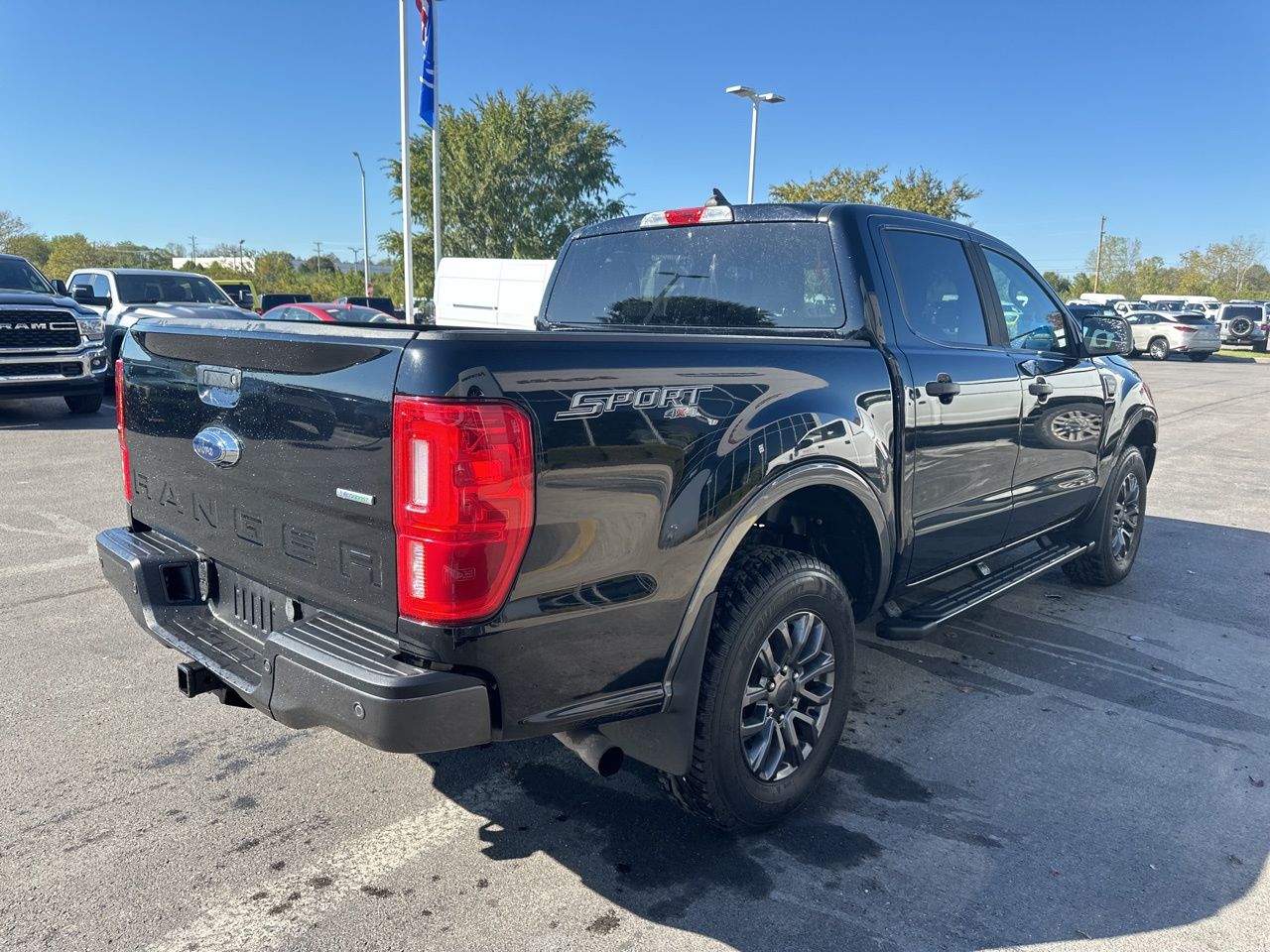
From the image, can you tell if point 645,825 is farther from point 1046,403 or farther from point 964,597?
point 1046,403

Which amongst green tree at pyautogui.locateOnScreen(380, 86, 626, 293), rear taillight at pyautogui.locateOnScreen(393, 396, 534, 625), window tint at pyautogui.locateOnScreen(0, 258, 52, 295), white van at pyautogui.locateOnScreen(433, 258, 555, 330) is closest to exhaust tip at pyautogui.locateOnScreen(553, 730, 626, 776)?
rear taillight at pyautogui.locateOnScreen(393, 396, 534, 625)

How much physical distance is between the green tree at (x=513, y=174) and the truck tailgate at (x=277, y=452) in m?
35.5

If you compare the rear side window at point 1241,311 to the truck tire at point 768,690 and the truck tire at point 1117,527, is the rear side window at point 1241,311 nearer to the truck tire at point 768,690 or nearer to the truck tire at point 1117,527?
the truck tire at point 1117,527

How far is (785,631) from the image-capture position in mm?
2961

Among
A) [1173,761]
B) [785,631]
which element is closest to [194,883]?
[785,631]

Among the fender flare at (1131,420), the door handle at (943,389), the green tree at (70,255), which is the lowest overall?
the fender flare at (1131,420)

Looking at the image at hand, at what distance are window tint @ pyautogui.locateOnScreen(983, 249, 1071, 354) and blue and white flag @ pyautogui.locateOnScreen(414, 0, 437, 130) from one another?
16327 mm

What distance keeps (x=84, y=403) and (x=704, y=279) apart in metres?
10.4

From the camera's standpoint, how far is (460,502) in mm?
2107

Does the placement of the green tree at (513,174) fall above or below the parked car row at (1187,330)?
above

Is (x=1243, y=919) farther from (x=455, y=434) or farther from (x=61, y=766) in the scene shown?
(x=61, y=766)

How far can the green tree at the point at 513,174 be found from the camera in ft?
121

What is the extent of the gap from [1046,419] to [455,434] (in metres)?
3.36

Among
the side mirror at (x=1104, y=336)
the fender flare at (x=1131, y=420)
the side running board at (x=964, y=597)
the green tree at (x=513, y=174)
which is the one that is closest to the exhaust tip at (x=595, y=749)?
the side running board at (x=964, y=597)
